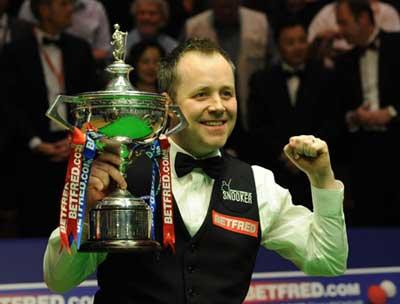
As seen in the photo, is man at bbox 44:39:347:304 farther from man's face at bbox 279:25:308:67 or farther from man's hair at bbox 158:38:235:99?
man's face at bbox 279:25:308:67

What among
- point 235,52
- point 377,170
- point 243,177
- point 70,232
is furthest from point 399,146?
point 70,232

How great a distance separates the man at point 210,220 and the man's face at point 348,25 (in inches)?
139

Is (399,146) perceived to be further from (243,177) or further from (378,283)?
(243,177)

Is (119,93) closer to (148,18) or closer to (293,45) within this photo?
(293,45)

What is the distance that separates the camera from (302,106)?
7035 millimetres

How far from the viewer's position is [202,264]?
3678 mm

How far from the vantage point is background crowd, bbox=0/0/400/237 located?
6.72 meters

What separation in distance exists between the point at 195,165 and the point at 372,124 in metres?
3.49

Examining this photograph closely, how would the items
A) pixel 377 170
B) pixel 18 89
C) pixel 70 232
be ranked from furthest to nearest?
pixel 377 170 → pixel 18 89 → pixel 70 232

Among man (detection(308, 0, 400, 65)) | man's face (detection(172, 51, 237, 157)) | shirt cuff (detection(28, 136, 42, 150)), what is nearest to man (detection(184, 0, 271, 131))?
man (detection(308, 0, 400, 65))

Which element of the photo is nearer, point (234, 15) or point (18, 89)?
point (18, 89)

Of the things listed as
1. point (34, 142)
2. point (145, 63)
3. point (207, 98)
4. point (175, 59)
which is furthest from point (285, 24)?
point (207, 98)

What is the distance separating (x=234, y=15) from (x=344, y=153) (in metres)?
1.17

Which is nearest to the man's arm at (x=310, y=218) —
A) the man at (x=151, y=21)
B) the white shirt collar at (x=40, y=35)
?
the white shirt collar at (x=40, y=35)
